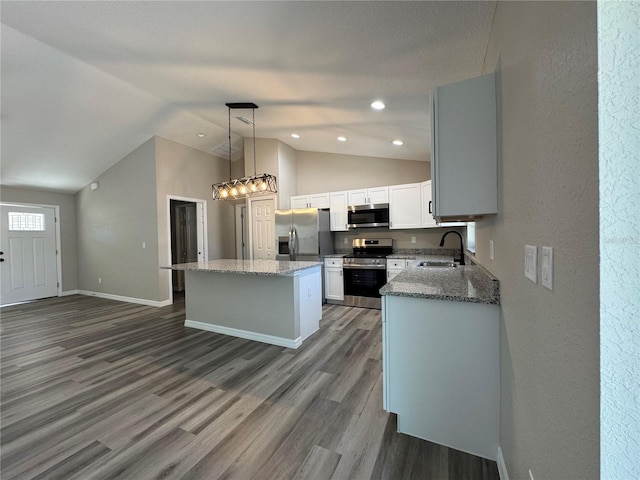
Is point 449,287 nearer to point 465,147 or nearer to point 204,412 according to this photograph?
point 465,147

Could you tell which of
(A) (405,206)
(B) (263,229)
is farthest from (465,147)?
(B) (263,229)

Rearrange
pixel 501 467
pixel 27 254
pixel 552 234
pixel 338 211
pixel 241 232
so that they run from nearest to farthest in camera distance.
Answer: pixel 552 234
pixel 501 467
pixel 338 211
pixel 27 254
pixel 241 232

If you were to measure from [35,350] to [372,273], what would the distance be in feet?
14.6

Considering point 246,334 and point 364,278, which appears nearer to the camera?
point 246,334

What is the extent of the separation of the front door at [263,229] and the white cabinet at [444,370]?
159 inches

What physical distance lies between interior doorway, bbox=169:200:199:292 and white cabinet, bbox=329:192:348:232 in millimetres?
3466

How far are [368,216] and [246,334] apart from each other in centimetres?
276

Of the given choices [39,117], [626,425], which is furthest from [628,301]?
[39,117]

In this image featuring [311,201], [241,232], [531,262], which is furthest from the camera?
[241,232]

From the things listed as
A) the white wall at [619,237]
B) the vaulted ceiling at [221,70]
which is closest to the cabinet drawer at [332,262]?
the vaulted ceiling at [221,70]

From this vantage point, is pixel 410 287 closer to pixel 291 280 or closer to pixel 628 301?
pixel 628 301

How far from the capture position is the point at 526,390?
3.13 feet

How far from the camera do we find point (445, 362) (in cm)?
153

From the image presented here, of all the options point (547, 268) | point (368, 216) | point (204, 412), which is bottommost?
point (204, 412)
